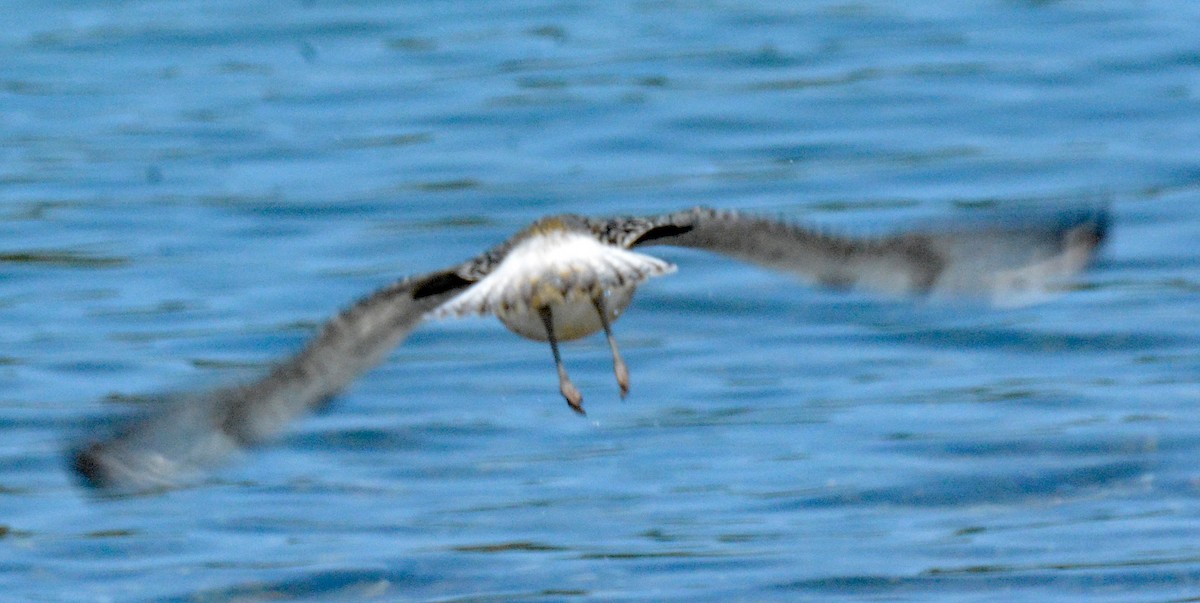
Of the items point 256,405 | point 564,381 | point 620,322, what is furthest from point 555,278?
point 620,322

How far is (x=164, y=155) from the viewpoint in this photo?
48.0 feet

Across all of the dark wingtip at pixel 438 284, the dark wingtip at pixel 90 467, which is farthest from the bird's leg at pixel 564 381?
the dark wingtip at pixel 90 467

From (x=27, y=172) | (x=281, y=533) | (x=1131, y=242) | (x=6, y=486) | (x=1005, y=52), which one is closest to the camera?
(x=281, y=533)

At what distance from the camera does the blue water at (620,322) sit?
330 inches

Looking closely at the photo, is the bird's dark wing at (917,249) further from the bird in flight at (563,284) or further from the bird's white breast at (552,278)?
the bird's white breast at (552,278)

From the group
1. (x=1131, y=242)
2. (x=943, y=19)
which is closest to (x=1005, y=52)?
(x=943, y=19)

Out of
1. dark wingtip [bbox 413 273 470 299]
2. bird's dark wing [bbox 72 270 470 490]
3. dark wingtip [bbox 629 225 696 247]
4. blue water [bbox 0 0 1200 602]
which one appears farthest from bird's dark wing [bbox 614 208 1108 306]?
blue water [bbox 0 0 1200 602]

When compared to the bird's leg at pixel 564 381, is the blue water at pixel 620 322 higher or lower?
lower

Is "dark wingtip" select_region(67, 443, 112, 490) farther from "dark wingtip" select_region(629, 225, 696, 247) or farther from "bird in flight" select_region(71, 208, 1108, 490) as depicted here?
"dark wingtip" select_region(629, 225, 696, 247)

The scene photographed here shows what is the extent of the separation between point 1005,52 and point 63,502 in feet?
28.7

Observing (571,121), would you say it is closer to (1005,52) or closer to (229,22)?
→ (1005,52)

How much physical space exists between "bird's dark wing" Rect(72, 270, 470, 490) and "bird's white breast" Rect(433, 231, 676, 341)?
23 centimetres

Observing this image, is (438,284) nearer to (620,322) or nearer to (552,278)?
(552,278)

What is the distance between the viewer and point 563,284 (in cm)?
599
